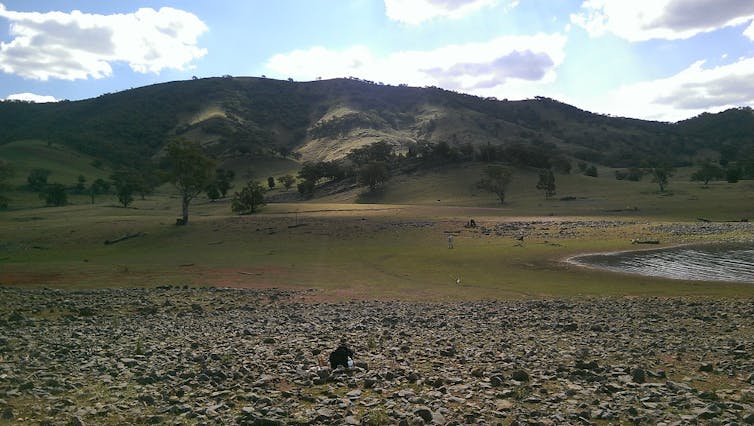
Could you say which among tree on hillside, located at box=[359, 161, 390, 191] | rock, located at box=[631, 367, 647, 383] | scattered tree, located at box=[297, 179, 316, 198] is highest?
tree on hillside, located at box=[359, 161, 390, 191]

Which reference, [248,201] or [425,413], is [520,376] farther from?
[248,201]

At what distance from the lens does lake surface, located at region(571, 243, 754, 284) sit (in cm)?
3158

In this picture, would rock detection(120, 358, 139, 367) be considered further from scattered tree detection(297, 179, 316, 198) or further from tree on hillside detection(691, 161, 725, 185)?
tree on hillside detection(691, 161, 725, 185)

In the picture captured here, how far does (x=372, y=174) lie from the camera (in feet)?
382

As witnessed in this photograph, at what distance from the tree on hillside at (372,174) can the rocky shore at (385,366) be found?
95623mm

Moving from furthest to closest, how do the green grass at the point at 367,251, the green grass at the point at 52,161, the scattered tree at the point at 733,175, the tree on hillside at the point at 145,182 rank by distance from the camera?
1. the green grass at the point at 52,161
2. the tree on hillside at the point at 145,182
3. the scattered tree at the point at 733,175
4. the green grass at the point at 367,251

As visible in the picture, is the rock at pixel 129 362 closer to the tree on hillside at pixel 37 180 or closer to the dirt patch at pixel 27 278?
the dirt patch at pixel 27 278

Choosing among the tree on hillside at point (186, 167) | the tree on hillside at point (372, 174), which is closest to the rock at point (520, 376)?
the tree on hillside at point (186, 167)

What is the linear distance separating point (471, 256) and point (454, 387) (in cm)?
3080

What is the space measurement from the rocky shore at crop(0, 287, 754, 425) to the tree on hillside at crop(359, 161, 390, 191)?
9562 cm

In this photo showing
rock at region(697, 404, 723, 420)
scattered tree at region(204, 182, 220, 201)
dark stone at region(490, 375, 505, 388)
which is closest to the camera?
rock at region(697, 404, 723, 420)

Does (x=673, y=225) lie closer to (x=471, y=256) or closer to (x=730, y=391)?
(x=471, y=256)

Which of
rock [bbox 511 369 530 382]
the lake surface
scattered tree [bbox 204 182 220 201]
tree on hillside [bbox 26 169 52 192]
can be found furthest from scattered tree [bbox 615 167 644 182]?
tree on hillside [bbox 26 169 52 192]

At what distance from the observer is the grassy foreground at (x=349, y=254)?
2888 centimetres
